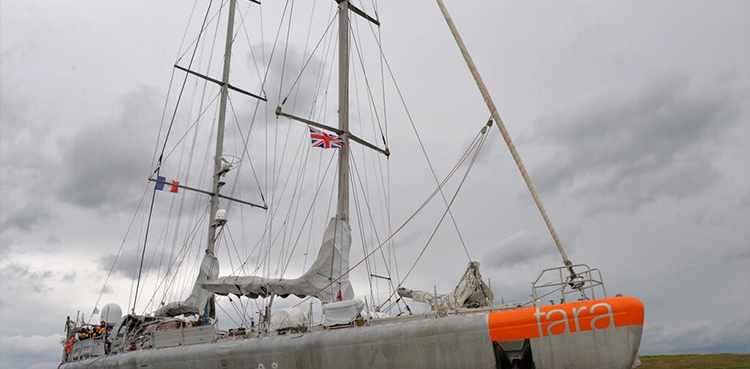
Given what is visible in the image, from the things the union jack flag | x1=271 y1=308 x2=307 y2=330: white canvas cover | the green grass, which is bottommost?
the green grass

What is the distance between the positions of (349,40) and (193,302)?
51.5 ft

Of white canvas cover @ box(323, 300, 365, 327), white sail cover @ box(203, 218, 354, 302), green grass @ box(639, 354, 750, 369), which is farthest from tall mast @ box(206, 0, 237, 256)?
green grass @ box(639, 354, 750, 369)

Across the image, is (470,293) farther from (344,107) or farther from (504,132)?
(344,107)

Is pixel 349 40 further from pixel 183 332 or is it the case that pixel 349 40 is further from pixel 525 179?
pixel 183 332

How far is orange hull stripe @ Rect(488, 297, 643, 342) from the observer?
1250cm

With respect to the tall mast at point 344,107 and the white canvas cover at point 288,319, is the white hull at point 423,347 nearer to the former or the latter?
the white canvas cover at point 288,319

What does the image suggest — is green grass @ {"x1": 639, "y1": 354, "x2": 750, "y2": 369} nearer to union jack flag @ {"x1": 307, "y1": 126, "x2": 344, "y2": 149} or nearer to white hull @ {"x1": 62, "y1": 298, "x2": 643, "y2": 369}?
white hull @ {"x1": 62, "y1": 298, "x2": 643, "y2": 369}

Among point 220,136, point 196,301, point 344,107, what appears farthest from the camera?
point 220,136

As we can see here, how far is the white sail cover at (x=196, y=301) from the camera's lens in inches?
1093

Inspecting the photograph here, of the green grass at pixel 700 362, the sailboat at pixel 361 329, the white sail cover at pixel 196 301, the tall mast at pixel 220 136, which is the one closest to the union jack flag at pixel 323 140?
the sailboat at pixel 361 329

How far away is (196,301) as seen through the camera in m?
27.9

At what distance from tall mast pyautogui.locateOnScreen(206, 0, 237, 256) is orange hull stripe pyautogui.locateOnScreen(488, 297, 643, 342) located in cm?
2146

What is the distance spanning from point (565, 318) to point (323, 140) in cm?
1208

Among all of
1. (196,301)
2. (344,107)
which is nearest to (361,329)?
(344,107)
